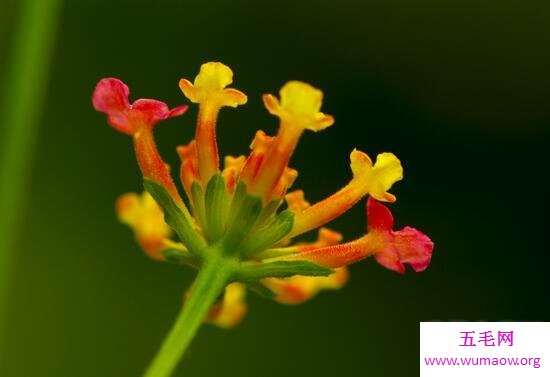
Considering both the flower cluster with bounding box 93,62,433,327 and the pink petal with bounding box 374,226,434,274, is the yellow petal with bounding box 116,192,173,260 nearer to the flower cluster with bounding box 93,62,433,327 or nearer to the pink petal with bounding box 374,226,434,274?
the flower cluster with bounding box 93,62,433,327

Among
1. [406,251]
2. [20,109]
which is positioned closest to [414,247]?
[406,251]

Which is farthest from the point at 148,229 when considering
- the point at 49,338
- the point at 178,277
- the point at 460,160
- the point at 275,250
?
the point at 460,160

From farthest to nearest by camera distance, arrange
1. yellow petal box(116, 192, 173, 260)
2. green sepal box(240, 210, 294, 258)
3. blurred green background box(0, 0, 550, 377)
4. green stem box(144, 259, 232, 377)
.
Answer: blurred green background box(0, 0, 550, 377) → yellow petal box(116, 192, 173, 260) → green sepal box(240, 210, 294, 258) → green stem box(144, 259, 232, 377)

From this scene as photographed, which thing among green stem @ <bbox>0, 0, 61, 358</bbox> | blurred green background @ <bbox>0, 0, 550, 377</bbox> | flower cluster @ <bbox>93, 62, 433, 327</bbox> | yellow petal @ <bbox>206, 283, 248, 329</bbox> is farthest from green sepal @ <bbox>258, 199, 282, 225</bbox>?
blurred green background @ <bbox>0, 0, 550, 377</bbox>

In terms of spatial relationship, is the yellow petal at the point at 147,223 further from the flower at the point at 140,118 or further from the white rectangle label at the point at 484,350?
the white rectangle label at the point at 484,350

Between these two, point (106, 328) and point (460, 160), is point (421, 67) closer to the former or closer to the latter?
point (460, 160)

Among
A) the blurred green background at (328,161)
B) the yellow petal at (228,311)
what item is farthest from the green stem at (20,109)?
the blurred green background at (328,161)

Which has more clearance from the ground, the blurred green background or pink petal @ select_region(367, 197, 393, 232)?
the blurred green background
